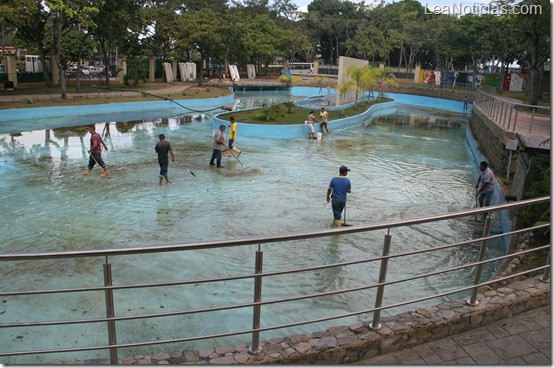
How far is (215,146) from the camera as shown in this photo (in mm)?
14375

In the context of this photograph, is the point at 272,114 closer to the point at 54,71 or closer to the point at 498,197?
the point at 498,197

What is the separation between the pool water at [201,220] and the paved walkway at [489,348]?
2.44 metres

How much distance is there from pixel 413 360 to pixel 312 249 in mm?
5194

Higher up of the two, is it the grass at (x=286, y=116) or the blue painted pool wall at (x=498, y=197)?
the grass at (x=286, y=116)

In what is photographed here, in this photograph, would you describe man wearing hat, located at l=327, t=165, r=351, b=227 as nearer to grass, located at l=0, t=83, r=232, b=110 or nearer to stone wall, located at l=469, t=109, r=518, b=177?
stone wall, located at l=469, t=109, r=518, b=177

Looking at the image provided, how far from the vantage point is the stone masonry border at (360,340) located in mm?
3203

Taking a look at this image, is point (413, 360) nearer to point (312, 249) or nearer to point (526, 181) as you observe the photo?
point (312, 249)

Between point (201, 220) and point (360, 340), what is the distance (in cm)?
695

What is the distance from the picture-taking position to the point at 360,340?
11.0 feet

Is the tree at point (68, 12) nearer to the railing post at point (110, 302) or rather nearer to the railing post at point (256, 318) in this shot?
the railing post at point (110, 302)

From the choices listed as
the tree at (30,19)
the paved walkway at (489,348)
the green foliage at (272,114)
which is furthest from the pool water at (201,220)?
the tree at (30,19)

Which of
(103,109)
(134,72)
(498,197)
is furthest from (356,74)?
(134,72)

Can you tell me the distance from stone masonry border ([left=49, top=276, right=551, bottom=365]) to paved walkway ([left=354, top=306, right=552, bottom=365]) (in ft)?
0.21

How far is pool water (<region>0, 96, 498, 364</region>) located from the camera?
6.06 meters
